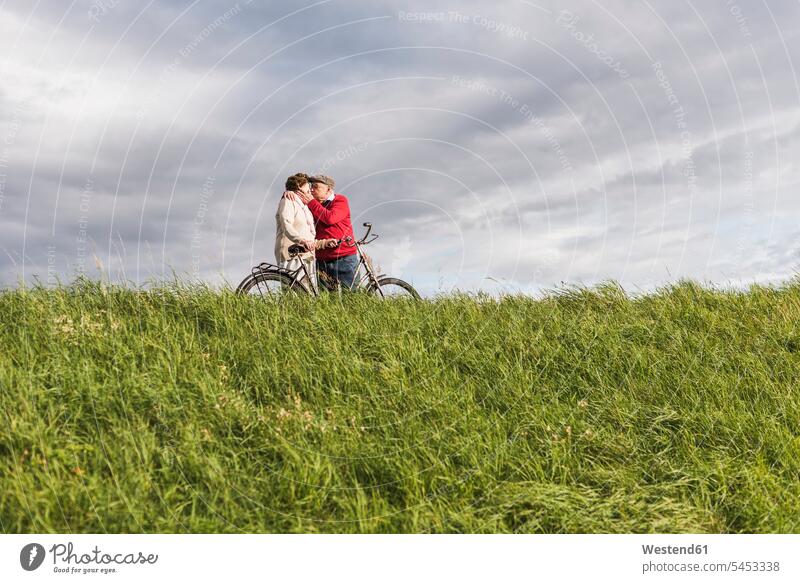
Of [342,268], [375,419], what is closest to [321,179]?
[342,268]

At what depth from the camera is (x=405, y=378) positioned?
659cm

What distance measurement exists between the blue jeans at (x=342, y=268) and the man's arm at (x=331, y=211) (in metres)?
0.68

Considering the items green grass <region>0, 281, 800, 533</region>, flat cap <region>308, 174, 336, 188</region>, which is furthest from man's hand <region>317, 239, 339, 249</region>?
green grass <region>0, 281, 800, 533</region>

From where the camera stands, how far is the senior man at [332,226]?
35.4 ft

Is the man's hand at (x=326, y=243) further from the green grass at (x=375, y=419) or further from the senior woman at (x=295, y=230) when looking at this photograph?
the green grass at (x=375, y=419)

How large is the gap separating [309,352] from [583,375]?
316cm

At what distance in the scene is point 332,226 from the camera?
428 inches

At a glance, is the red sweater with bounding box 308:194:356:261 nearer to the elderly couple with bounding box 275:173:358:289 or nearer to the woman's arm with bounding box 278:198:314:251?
the elderly couple with bounding box 275:173:358:289

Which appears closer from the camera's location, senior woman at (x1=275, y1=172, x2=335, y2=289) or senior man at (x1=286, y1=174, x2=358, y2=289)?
senior woman at (x1=275, y1=172, x2=335, y2=289)

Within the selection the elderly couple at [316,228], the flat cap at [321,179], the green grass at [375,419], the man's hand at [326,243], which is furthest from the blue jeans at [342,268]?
the green grass at [375,419]

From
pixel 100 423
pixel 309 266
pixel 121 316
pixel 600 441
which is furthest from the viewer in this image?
pixel 309 266

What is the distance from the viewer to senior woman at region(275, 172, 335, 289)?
1027 centimetres

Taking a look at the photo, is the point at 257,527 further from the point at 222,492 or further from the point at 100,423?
the point at 100,423

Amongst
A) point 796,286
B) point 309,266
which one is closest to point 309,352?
point 309,266
